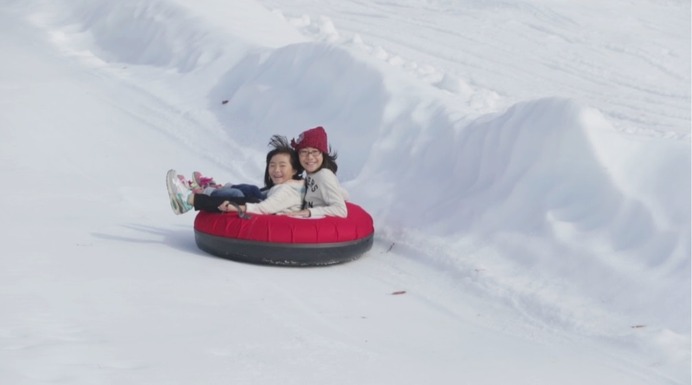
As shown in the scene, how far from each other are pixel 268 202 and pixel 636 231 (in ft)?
7.00

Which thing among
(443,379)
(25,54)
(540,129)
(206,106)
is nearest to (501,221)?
(540,129)

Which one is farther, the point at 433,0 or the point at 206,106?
the point at 433,0

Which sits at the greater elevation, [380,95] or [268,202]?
[380,95]

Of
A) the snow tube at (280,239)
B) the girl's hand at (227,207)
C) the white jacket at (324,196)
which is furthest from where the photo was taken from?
the white jacket at (324,196)

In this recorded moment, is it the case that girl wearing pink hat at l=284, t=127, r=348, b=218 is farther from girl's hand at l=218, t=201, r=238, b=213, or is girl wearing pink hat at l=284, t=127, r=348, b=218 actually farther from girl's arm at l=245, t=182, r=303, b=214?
girl's hand at l=218, t=201, r=238, b=213

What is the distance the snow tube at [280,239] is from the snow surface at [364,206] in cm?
8

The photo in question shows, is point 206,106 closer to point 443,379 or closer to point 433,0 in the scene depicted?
point 443,379

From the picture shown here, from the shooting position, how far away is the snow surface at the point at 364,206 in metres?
4.64

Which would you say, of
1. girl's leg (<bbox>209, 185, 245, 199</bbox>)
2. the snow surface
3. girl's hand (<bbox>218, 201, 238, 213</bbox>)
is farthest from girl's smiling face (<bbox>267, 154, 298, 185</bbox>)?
the snow surface

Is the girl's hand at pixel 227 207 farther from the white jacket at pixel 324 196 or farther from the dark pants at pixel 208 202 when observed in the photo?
the white jacket at pixel 324 196

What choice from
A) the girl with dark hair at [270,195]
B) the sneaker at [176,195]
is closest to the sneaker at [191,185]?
the girl with dark hair at [270,195]

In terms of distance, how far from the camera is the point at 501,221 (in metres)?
6.37

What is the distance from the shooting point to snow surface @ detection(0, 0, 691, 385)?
15.2ft

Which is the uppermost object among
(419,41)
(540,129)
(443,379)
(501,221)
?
(419,41)
